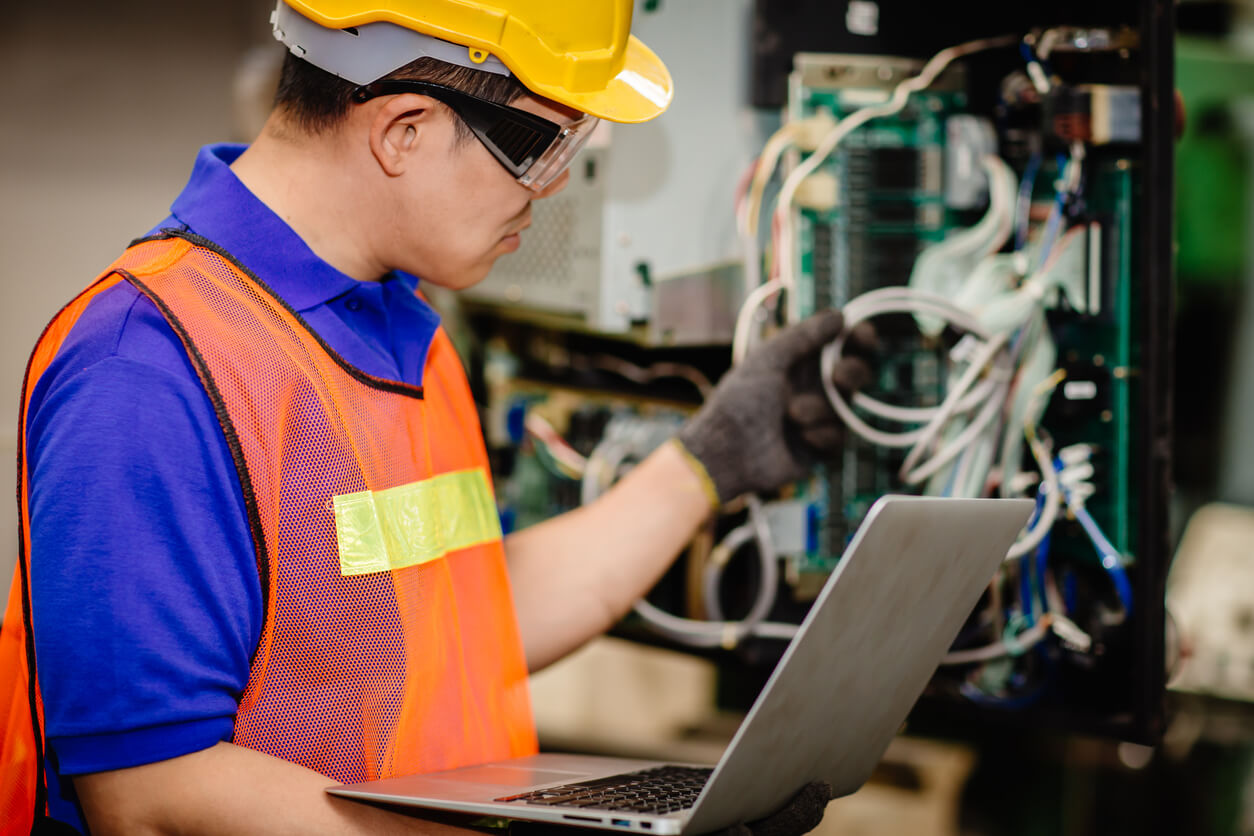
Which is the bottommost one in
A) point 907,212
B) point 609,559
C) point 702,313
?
point 609,559

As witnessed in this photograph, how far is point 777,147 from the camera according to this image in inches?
55.5

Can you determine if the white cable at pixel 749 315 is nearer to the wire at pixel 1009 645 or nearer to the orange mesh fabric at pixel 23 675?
the wire at pixel 1009 645

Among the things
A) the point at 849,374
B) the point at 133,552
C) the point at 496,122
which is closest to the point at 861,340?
the point at 849,374

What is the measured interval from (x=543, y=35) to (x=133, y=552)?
54 cm

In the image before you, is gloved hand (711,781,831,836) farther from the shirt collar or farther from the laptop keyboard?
the shirt collar

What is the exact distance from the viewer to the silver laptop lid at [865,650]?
0.76 metres

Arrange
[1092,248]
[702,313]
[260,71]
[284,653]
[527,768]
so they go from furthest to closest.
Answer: [260,71] → [702,313] → [1092,248] → [527,768] → [284,653]

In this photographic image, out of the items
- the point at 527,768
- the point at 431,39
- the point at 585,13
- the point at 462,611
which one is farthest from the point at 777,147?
the point at 527,768

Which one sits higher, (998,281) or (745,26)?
(745,26)

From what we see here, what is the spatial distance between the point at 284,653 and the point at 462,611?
8.5 inches

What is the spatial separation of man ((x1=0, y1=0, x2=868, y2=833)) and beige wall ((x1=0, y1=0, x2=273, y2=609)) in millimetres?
2688

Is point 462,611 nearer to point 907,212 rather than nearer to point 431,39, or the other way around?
point 431,39

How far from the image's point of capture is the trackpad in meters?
0.89

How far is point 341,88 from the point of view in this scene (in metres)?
0.92
